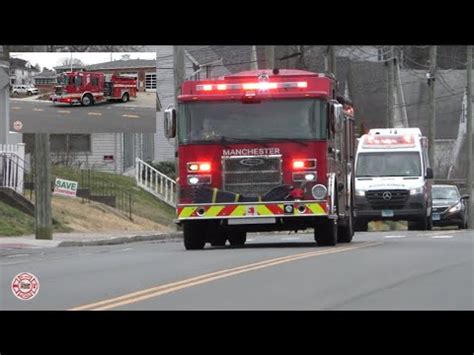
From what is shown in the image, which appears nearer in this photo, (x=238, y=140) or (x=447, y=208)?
(x=238, y=140)

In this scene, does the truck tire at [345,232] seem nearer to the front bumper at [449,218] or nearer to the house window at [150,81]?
the front bumper at [449,218]

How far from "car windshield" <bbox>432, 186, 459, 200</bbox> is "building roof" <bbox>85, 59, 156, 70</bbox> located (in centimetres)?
1092

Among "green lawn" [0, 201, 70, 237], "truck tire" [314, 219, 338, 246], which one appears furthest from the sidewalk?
"truck tire" [314, 219, 338, 246]

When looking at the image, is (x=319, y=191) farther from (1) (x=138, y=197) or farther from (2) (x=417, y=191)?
(1) (x=138, y=197)

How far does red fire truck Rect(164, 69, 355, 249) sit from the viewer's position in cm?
2067

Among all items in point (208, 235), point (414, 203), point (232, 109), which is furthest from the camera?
point (414, 203)

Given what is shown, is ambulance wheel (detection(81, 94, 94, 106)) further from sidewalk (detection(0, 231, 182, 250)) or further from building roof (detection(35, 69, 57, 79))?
sidewalk (detection(0, 231, 182, 250))

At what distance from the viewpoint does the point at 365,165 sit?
33.3 m

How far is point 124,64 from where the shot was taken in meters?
38.1

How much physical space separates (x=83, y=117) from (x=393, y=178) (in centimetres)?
1063

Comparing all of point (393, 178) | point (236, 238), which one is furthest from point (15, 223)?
point (393, 178)
